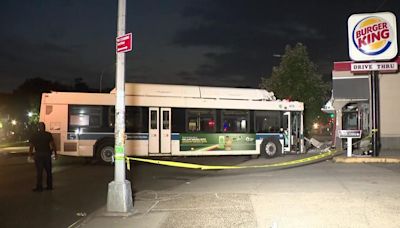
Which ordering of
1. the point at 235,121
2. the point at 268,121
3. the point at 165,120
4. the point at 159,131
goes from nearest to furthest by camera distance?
1. the point at 159,131
2. the point at 165,120
3. the point at 235,121
4. the point at 268,121

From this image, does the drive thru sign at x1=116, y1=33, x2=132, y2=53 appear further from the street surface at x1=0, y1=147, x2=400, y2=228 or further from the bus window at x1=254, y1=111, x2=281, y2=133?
the bus window at x1=254, y1=111, x2=281, y2=133

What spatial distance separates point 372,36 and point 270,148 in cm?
701

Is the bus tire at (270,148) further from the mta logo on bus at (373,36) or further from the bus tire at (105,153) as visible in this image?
the bus tire at (105,153)

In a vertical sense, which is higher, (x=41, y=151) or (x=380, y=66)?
(x=380, y=66)

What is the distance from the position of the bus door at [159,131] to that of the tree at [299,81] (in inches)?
767

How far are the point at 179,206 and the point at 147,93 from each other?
10822 millimetres

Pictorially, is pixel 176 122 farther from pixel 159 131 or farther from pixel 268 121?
pixel 268 121

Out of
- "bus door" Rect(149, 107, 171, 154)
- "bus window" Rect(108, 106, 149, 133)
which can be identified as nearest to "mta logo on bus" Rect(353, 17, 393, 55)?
"bus door" Rect(149, 107, 171, 154)

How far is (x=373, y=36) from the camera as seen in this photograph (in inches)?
708

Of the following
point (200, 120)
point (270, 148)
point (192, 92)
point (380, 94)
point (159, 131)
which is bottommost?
point (270, 148)

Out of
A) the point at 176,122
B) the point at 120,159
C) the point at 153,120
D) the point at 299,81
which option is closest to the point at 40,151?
the point at 120,159

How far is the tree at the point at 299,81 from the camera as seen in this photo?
36375 mm

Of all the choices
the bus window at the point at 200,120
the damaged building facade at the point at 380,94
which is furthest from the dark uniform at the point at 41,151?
the damaged building facade at the point at 380,94

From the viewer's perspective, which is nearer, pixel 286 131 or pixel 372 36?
pixel 372 36
